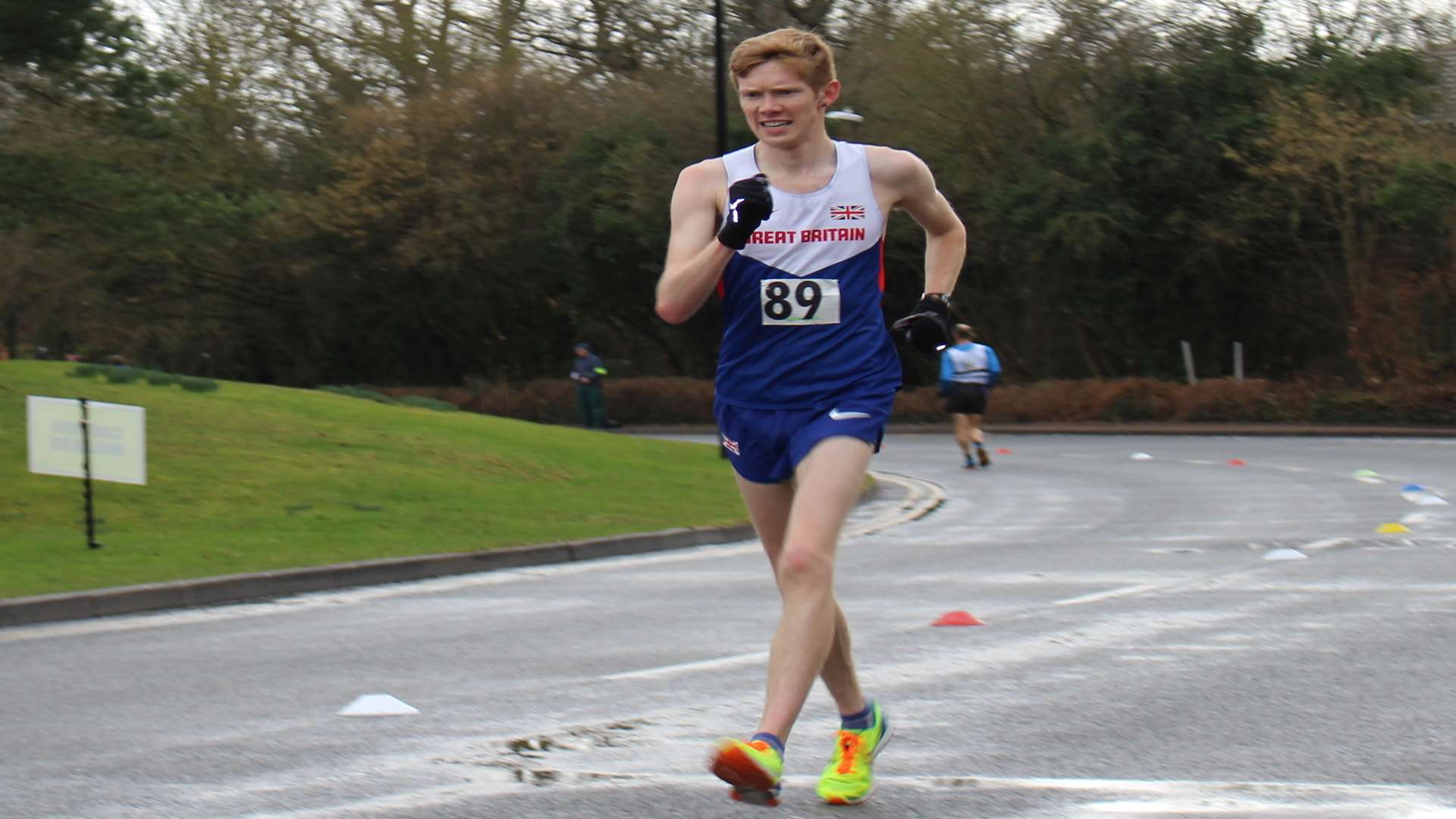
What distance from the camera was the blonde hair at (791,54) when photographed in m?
5.04

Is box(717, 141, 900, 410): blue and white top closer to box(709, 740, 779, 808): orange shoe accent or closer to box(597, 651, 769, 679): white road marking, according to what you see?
box(709, 740, 779, 808): orange shoe accent

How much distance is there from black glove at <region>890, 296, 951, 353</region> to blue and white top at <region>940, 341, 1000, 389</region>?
18233mm

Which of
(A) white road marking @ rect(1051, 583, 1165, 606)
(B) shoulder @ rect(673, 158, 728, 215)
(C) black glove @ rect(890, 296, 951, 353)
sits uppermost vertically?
(B) shoulder @ rect(673, 158, 728, 215)

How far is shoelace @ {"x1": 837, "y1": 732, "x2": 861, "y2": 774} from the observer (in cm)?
525

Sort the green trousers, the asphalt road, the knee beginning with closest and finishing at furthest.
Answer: the knee → the asphalt road → the green trousers

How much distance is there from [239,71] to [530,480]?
31362mm

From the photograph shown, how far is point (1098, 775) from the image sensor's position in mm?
5574

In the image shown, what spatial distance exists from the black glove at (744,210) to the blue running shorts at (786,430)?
51 centimetres

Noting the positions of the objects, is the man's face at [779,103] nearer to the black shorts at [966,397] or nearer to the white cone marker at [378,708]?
the white cone marker at [378,708]

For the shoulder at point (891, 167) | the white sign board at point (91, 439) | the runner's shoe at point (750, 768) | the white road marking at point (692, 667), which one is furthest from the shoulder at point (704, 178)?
the white sign board at point (91, 439)

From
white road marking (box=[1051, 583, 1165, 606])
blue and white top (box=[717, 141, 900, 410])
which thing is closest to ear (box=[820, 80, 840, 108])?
blue and white top (box=[717, 141, 900, 410])

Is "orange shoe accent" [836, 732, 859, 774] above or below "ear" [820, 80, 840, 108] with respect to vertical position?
below

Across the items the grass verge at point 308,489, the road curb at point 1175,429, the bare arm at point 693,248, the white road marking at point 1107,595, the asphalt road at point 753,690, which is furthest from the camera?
the road curb at point 1175,429

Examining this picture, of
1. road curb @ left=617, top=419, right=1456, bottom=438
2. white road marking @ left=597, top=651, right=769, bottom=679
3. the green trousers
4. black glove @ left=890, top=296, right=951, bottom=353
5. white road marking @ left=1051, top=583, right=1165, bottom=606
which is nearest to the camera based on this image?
black glove @ left=890, top=296, right=951, bottom=353
